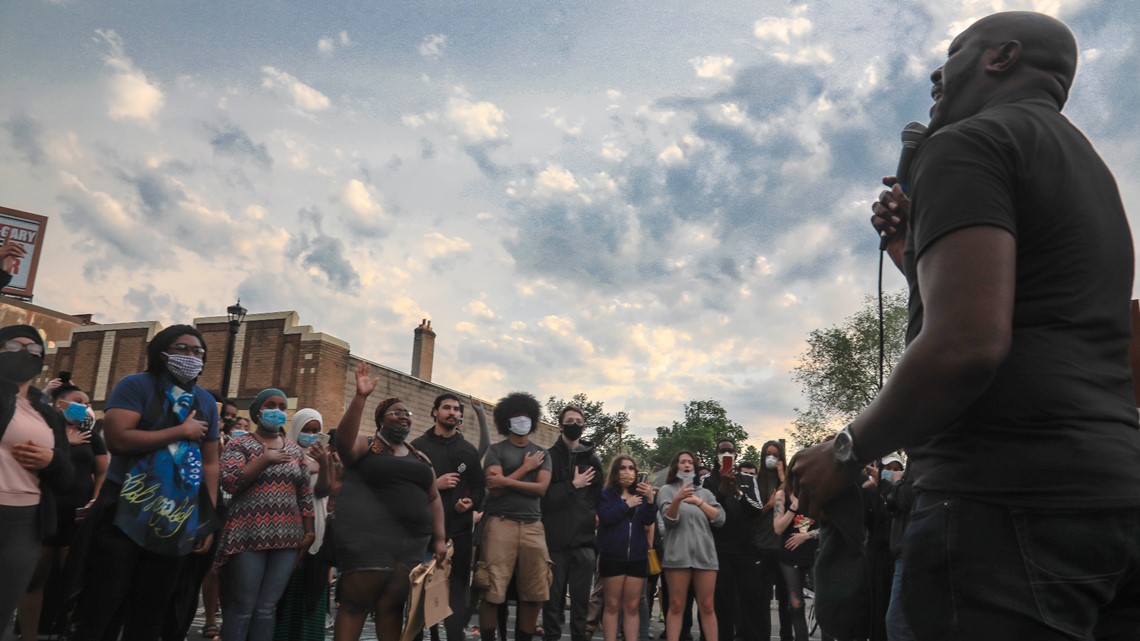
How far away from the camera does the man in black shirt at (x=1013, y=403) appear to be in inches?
58.1

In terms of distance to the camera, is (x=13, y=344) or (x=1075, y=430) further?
(x=13, y=344)

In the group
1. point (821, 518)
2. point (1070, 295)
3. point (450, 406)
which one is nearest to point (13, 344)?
point (450, 406)

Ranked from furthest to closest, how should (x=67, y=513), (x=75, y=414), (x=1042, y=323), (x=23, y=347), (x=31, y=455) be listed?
(x=67, y=513), (x=75, y=414), (x=23, y=347), (x=31, y=455), (x=1042, y=323)

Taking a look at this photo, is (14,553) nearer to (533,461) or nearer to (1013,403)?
(533,461)

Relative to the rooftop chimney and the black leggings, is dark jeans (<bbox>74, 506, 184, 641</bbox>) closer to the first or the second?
the black leggings

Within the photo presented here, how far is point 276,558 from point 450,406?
236 cm

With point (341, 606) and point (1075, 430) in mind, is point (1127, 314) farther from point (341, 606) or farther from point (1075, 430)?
point (341, 606)

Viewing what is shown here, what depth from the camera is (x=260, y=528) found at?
5.77 metres

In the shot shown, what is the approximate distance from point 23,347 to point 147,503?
4.69 ft

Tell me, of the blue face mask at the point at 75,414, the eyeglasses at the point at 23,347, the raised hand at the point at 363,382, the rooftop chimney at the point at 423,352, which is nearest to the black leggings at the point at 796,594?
the raised hand at the point at 363,382

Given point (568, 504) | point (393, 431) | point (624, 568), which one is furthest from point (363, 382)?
point (624, 568)

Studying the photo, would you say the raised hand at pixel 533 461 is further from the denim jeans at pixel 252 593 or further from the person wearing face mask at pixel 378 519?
the denim jeans at pixel 252 593

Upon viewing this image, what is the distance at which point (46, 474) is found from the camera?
4703mm

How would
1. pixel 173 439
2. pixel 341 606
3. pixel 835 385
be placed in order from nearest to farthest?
1. pixel 173 439
2. pixel 341 606
3. pixel 835 385
